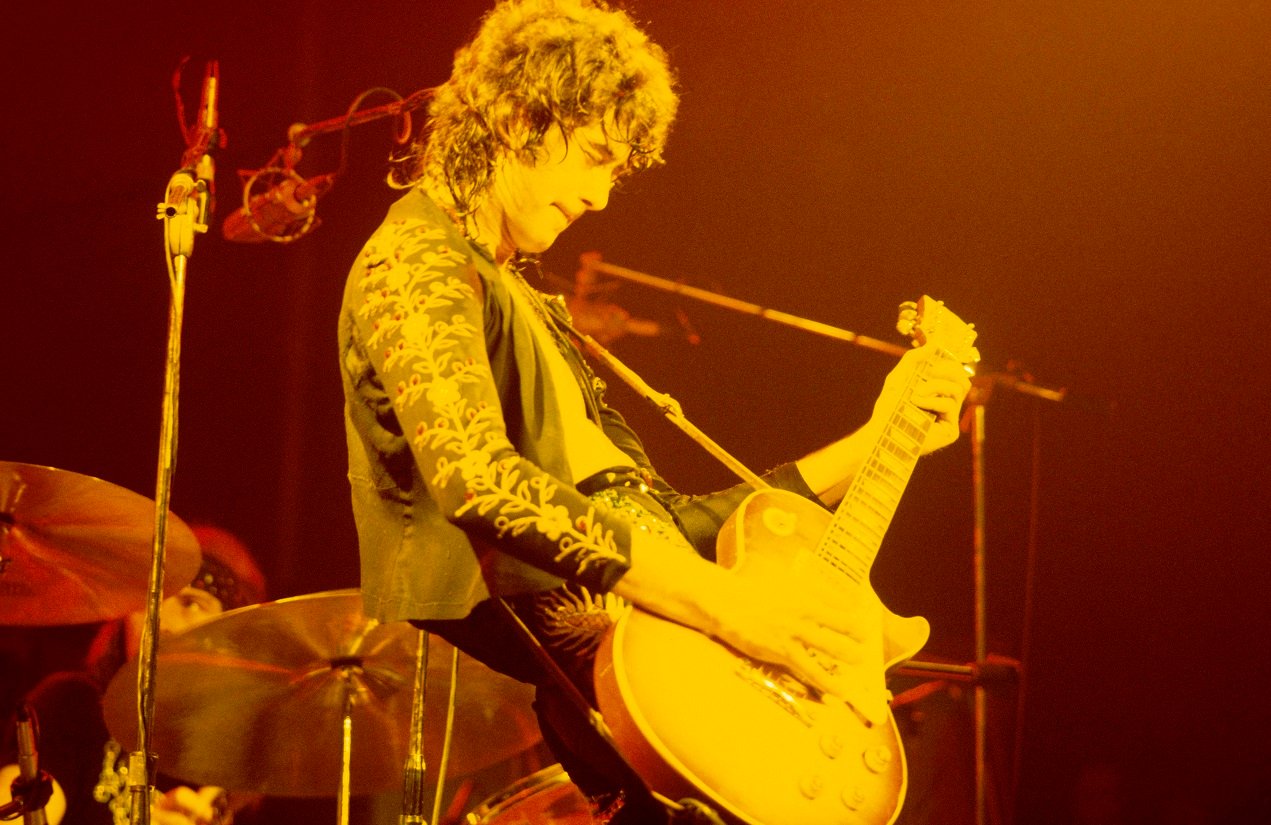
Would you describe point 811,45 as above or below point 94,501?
above

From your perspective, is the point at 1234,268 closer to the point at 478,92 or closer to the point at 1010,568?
the point at 1010,568

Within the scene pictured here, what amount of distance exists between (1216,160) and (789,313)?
1.82 m

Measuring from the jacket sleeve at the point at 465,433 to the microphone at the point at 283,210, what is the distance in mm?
1789

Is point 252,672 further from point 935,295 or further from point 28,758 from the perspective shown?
point 935,295

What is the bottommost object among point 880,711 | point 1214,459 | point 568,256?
point 880,711

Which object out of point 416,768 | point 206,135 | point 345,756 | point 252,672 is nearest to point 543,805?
point 416,768

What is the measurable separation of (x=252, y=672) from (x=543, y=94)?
5.40ft

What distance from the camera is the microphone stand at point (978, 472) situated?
348 centimetres

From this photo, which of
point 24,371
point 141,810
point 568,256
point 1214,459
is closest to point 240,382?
point 24,371

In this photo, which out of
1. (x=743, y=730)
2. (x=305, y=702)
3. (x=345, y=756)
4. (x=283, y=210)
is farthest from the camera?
(x=283, y=210)

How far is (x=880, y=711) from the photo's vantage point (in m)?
1.72

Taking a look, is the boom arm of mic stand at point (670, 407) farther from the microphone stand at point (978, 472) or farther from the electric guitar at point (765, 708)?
the microphone stand at point (978, 472)

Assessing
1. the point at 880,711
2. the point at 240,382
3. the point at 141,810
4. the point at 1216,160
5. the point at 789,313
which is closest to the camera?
the point at 880,711

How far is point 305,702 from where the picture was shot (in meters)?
3.01
